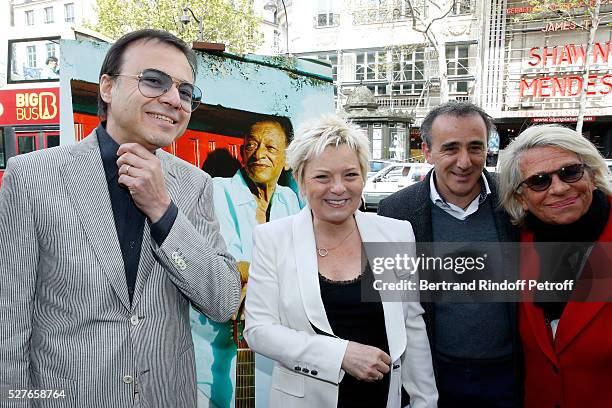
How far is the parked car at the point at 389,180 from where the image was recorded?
11.6 metres

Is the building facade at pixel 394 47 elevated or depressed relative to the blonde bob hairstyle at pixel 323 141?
elevated

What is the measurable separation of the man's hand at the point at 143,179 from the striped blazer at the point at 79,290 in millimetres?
82

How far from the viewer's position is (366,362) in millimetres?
1677

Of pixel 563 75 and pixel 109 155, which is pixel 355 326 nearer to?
pixel 109 155

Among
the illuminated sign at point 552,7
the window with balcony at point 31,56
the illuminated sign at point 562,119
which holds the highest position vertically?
the illuminated sign at point 552,7

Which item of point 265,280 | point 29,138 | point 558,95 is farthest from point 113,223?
point 558,95

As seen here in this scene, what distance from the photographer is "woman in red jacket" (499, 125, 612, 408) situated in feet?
5.90

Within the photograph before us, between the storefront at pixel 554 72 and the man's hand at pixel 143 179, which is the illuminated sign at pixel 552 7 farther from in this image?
the man's hand at pixel 143 179

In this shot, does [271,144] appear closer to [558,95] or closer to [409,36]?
[558,95]

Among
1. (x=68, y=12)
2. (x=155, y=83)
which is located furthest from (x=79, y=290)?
(x=68, y=12)

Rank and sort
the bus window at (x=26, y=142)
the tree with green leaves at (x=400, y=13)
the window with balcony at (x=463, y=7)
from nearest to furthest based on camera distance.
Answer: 1. the bus window at (x=26, y=142)
2. the window with balcony at (x=463, y=7)
3. the tree with green leaves at (x=400, y=13)

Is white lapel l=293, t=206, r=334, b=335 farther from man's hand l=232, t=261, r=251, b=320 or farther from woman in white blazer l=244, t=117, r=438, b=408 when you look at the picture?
man's hand l=232, t=261, r=251, b=320

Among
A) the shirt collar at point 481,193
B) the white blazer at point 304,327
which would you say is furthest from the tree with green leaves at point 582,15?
the white blazer at point 304,327

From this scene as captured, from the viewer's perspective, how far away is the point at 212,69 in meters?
2.47
